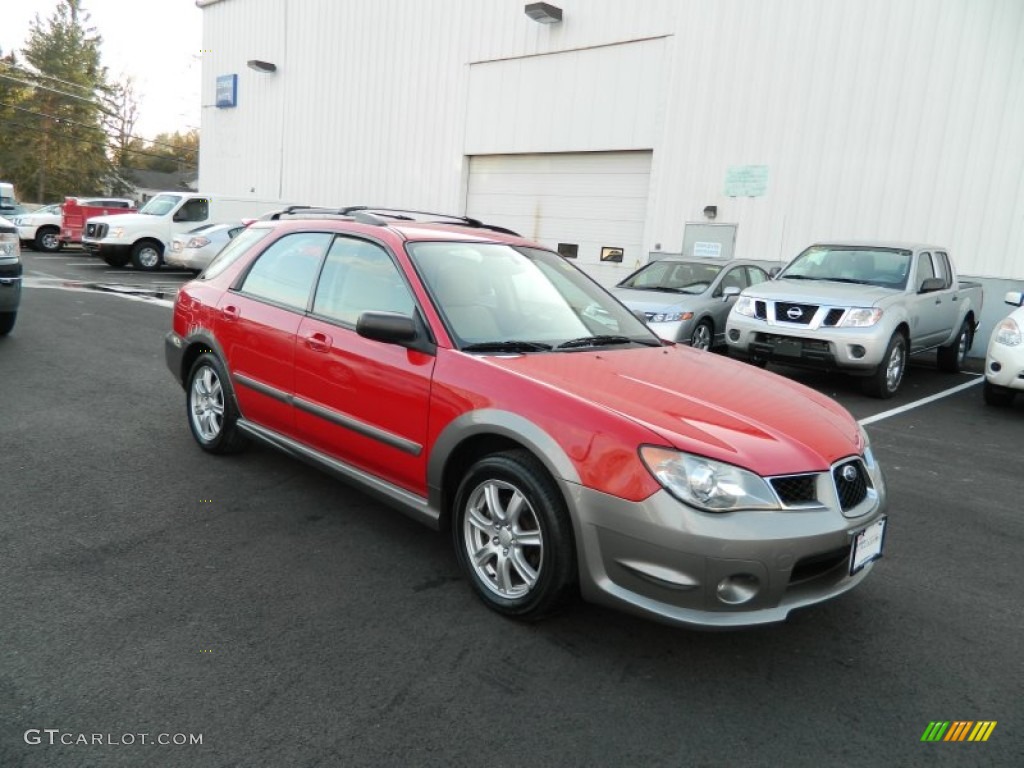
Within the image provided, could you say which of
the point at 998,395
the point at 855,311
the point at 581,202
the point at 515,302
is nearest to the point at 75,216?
the point at 581,202

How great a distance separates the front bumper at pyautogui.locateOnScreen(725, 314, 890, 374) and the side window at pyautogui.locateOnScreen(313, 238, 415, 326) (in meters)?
5.42

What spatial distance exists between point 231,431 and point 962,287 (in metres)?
9.44

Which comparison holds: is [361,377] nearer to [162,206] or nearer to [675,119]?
[675,119]

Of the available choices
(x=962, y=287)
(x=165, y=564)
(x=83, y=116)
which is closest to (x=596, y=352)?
(x=165, y=564)

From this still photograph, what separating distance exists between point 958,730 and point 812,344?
18.8ft

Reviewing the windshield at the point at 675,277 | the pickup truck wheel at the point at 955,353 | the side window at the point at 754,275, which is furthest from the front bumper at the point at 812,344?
the pickup truck wheel at the point at 955,353

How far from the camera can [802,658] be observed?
9.62 feet

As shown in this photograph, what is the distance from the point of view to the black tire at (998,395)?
26.1ft

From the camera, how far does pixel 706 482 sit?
2594mm

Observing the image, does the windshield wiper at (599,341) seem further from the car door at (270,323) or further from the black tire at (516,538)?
the car door at (270,323)

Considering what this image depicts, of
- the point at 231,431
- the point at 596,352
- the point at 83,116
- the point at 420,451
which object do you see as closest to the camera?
the point at 420,451

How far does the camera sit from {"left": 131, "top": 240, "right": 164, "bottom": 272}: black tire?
18750mm

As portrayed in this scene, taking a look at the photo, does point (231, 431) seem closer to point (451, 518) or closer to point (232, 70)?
point (451, 518)

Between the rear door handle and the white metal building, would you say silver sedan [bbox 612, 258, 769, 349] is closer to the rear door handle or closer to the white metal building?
the white metal building
